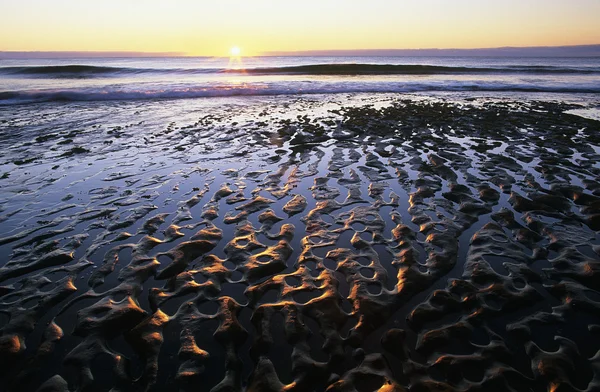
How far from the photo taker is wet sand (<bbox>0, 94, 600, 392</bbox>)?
2.59 meters

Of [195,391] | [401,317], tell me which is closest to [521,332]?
[401,317]

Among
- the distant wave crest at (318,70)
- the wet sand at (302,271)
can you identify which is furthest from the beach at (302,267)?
the distant wave crest at (318,70)

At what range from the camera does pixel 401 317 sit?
3.06m

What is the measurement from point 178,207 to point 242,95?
18181 millimetres

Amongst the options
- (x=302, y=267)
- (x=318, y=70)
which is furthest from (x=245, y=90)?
(x=302, y=267)

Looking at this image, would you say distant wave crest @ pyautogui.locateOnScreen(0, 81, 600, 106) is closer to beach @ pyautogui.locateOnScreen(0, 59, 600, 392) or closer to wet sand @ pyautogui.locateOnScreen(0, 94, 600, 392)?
beach @ pyautogui.locateOnScreen(0, 59, 600, 392)

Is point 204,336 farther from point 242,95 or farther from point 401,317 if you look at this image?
point 242,95

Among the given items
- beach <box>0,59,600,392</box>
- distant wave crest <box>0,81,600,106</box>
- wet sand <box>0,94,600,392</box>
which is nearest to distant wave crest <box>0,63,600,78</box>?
distant wave crest <box>0,81,600,106</box>

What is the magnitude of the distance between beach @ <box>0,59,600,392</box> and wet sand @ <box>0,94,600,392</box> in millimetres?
21

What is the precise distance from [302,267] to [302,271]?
0.08 m

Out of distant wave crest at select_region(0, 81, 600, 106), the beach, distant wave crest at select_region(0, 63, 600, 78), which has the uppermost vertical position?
distant wave crest at select_region(0, 63, 600, 78)

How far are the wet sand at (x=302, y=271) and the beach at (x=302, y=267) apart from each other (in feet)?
0.07

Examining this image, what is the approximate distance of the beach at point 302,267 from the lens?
2.59m

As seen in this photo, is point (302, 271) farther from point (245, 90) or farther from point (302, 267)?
point (245, 90)
